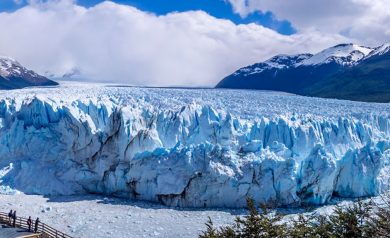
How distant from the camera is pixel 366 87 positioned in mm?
77625

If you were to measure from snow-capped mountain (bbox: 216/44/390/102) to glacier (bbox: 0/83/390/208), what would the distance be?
60.3m

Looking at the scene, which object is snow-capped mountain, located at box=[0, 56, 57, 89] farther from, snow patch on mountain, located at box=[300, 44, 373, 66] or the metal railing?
the metal railing

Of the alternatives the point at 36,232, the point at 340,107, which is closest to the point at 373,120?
the point at 340,107

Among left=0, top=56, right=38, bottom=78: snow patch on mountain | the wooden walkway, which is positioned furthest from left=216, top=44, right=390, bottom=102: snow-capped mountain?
the wooden walkway

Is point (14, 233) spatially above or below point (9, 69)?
below

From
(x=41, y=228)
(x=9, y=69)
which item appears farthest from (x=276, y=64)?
(x=41, y=228)

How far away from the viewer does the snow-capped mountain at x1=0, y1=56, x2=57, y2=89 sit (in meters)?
81.8

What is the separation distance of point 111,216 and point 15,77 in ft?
253

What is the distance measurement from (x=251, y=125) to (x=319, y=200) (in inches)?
197

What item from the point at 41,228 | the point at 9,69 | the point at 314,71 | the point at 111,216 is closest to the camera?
the point at 41,228

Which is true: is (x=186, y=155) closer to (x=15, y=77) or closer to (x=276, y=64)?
(x=15, y=77)

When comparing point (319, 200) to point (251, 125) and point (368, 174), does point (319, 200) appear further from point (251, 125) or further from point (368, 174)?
point (251, 125)

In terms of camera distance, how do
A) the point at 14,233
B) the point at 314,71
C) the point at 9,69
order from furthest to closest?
the point at 314,71
the point at 9,69
the point at 14,233

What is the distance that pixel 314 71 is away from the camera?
96.8m
